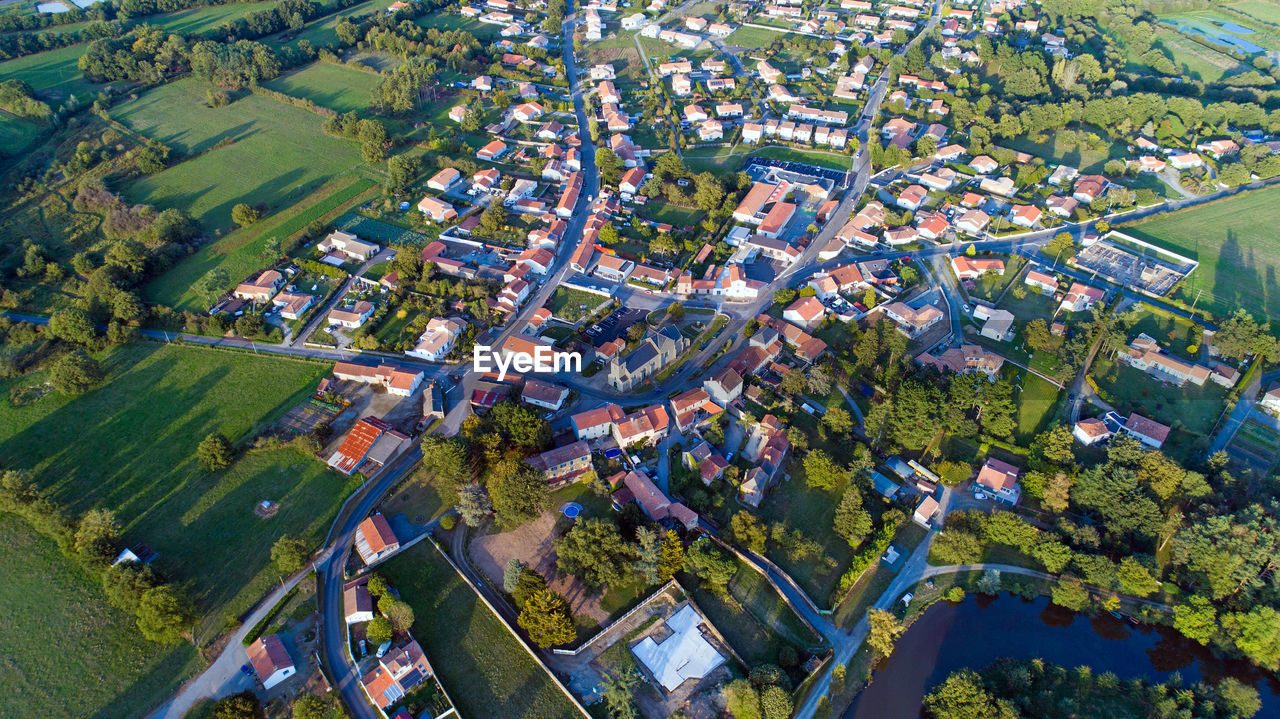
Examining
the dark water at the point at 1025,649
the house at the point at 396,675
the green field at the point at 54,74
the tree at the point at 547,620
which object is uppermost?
the green field at the point at 54,74

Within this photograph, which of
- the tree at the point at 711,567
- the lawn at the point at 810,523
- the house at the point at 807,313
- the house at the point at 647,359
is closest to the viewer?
the tree at the point at 711,567

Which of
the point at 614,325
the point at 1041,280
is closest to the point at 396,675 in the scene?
the point at 614,325

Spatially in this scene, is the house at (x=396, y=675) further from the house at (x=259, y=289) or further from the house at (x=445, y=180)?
the house at (x=445, y=180)

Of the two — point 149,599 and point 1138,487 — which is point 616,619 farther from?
point 1138,487

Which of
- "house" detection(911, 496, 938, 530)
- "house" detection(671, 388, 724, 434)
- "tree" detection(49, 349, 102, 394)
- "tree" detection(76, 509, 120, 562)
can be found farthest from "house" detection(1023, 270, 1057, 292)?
"tree" detection(49, 349, 102, 394)

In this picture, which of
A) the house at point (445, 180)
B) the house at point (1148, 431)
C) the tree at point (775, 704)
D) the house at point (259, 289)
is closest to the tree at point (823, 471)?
the tree at point (775, 704)

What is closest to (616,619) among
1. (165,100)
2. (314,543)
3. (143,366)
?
(314,543)
